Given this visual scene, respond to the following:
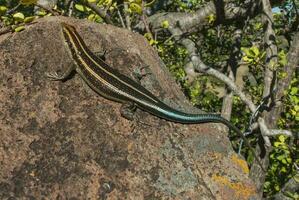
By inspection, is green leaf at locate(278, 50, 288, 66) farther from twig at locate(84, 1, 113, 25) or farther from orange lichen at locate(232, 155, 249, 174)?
twig at locate(84, 1, 113, 25)

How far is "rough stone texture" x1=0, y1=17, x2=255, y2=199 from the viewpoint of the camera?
13.8 ft

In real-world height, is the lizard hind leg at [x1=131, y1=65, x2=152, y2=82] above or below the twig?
below

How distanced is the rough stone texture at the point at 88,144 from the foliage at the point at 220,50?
65 centimetres

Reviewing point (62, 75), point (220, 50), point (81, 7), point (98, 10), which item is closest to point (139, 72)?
point (62, 75)

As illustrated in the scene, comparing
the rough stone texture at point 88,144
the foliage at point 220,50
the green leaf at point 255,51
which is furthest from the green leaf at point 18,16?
the green leaf at point 255,51

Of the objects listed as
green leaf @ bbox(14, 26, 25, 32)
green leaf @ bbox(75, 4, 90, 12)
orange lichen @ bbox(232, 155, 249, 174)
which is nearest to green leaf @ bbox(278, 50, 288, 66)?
orange lichen @ bbox(232, 155, 249, 174)

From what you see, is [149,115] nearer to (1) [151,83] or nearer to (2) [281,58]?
(1) [151,83]

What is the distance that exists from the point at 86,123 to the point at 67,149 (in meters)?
0.35

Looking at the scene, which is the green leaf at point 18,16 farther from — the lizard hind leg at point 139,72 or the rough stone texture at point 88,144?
the lizard hind leg at point 139,72

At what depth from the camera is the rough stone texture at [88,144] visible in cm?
419

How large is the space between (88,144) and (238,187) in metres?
1.46

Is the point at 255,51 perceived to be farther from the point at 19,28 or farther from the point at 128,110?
the point at 19,28

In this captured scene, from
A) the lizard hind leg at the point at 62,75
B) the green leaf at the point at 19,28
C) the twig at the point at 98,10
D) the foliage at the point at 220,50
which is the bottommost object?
the foliage at the point at 220,50

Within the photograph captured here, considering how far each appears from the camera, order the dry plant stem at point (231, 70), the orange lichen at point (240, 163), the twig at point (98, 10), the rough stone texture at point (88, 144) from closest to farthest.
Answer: the rough stone texture at point (88, 144)
the orange lichen at point (240, 163)
the twig at point (98, 10)
the dry plant stem at point (231, 70)
